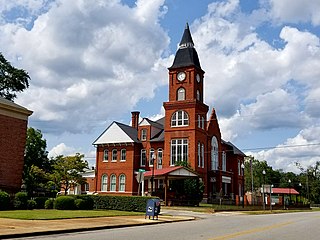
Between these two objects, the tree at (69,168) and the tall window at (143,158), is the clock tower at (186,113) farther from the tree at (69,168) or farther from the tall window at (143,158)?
the tree at (69,168)

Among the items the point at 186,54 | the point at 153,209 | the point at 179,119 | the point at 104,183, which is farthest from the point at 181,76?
the point at 153,209

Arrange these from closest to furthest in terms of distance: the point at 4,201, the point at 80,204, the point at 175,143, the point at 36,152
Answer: the point at 4,201
the point at 80,204
the point at 175,143
the point at 36,152

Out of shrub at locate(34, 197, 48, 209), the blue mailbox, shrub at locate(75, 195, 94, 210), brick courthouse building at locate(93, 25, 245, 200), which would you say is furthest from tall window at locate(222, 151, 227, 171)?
the blue mailbox

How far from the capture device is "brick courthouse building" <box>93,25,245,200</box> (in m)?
52.4

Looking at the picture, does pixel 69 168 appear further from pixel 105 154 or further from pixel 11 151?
pixel 11 151

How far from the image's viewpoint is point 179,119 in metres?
53.3

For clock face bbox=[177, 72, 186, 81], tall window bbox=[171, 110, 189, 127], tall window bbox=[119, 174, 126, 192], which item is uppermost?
clock face bbox=[177, 72, 186, 81]

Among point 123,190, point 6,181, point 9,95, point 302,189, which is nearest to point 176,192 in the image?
point 123,190

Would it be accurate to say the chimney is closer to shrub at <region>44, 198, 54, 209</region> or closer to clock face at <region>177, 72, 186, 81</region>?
clock face at <region>177, 72, 186, 81</region>

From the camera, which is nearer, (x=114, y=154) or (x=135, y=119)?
(x=114, y=154)

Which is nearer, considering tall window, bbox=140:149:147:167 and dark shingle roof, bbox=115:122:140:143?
tall window, bbox=140:149:147:167

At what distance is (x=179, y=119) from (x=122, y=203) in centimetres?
2392

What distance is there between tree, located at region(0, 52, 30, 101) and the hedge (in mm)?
27599

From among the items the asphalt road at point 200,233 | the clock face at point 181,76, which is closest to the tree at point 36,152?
the clock face at point 181,76
